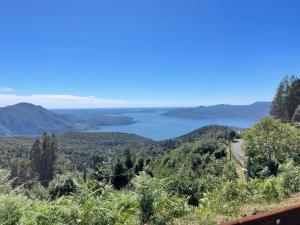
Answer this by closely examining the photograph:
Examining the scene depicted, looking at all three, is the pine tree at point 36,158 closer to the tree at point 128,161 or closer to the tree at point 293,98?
the tree at point 128,161

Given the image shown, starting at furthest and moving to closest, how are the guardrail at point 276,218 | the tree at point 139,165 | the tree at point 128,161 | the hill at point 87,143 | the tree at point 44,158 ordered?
the hill at point 87,143, the tree at point 44,158, the tree at point 128,161, the tree at point 139,165, the guardrail at point 276,218

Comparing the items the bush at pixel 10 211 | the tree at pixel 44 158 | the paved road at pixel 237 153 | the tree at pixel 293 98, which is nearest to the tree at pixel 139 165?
the paved road at pixel 237 153

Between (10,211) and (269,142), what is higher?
(10,211)

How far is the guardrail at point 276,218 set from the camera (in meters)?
4.40

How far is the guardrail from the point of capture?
14.4 feet

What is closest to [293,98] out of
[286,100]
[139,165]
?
[286,100]


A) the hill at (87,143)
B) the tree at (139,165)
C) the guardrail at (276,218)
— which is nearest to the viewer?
the guardrail at (276,218)

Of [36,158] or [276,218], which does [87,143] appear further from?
[276,218]

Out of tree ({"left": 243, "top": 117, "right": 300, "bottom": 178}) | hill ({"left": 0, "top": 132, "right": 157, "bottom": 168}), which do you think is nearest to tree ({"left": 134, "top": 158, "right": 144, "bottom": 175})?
tree ({"left": 243, "top": 117, "right": 300, "bottom": 178})

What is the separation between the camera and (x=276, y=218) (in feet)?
15.1

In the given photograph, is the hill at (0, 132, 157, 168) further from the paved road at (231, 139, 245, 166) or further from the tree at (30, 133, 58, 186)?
the paved road at (231, 139, 245, 166)

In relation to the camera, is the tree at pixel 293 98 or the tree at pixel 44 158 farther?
the tree at pixel 44 158

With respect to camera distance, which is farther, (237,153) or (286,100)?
(286,100)

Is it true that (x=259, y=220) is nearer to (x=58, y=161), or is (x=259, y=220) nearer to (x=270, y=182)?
(x=270, y=182)
